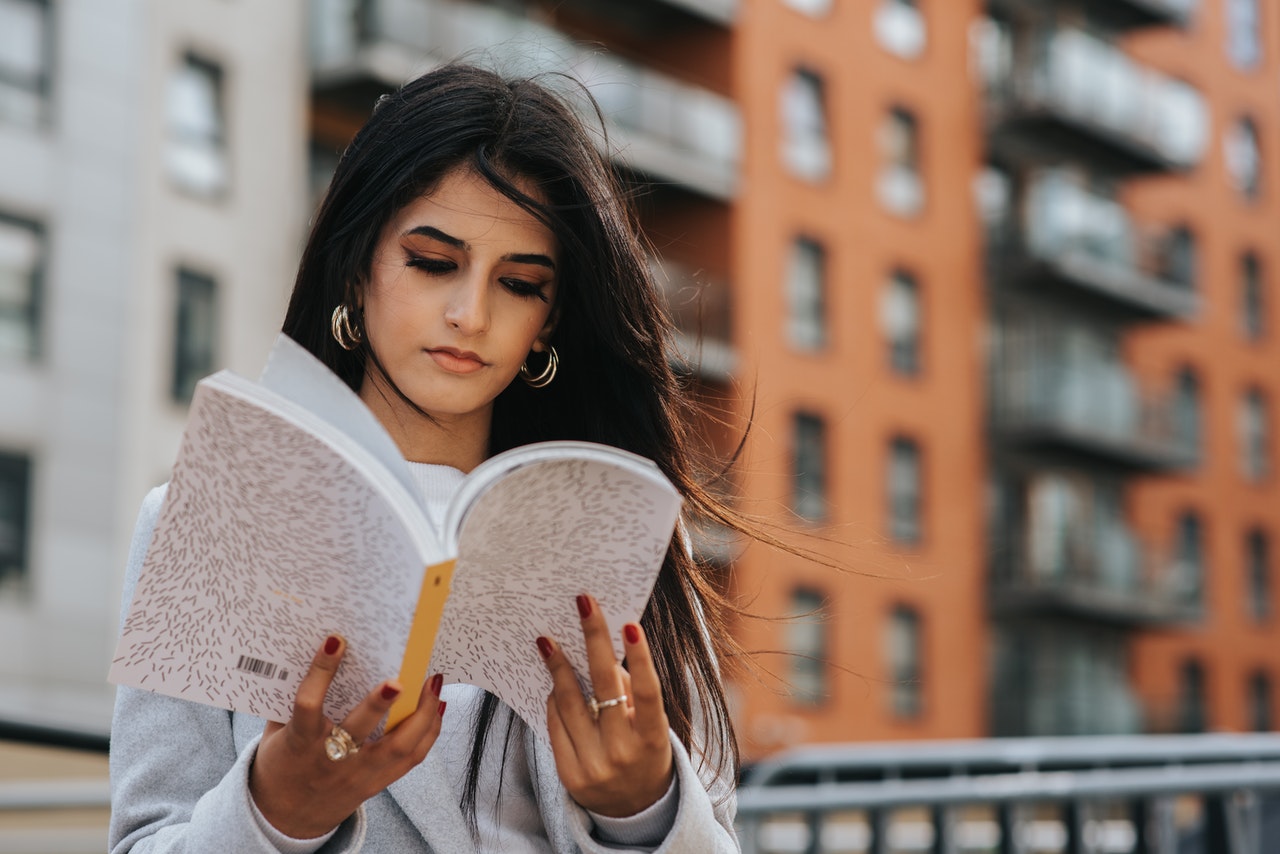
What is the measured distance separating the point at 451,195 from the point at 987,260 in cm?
2606

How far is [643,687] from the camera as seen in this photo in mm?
1771

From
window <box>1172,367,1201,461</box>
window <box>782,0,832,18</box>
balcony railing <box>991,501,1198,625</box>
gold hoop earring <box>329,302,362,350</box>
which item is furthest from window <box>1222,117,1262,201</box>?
gold hoop earring <box>329,302,362,350</box>

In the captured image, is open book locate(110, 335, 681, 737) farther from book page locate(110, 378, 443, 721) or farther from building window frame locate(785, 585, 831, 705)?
building window frame locate(785, 585, 831, 705)

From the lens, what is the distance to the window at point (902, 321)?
25.9m

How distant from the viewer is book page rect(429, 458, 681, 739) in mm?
1710

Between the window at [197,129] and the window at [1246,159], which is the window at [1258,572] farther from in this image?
the window at [197,129]

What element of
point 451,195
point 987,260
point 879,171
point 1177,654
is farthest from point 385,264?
point 1177,654

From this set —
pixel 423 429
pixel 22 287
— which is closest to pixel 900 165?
pixel 22 287

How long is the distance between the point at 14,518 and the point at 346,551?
53.1ft

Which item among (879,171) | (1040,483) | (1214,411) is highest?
(879,171)

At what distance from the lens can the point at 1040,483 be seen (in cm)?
2786

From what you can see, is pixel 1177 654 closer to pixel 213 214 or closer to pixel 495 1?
pixel 495 1

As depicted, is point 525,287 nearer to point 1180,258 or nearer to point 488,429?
point 488,429

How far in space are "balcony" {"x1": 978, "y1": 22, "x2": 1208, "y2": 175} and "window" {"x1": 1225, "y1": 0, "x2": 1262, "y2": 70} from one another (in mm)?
4818
